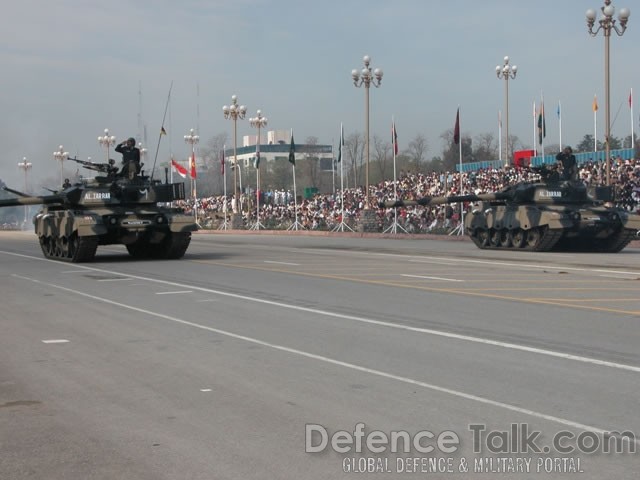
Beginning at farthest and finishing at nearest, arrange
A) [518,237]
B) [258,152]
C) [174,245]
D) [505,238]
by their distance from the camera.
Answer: [258,152], [505,238], [518,237], [174,245]

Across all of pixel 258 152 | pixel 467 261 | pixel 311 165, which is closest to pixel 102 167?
pixel 467 261

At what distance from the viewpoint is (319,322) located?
1330 centimetres

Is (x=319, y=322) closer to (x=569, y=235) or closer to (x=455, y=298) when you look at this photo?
(x=455, y=298)

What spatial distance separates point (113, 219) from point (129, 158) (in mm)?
3234

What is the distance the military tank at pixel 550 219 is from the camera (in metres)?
30.7

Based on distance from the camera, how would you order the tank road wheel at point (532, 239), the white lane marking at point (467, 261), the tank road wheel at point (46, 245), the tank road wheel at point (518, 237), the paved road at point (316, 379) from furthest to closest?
the tank road wheel at point (518, 237) < the tank road wheel at point (532, 239) < the tank road wheel at point (46, 245) < the white lane marking at point (467, 261) < the paved road at point (316, 379)

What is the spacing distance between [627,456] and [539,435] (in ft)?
2.36

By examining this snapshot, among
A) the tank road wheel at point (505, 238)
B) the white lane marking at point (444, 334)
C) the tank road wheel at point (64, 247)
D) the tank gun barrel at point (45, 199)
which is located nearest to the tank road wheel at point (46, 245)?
the tank gun barrel at point (45, 199)

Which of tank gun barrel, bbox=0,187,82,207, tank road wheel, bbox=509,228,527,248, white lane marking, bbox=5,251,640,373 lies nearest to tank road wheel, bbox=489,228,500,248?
tank road wheel, bbox=509,228,527,248

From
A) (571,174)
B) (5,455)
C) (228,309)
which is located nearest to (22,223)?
(571,174)

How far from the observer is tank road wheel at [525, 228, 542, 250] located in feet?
103

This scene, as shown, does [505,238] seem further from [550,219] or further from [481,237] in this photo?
[550,219]

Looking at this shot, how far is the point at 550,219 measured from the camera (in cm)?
3052

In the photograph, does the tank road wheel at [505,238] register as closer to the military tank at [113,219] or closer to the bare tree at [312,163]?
the military tank at [113,219]
